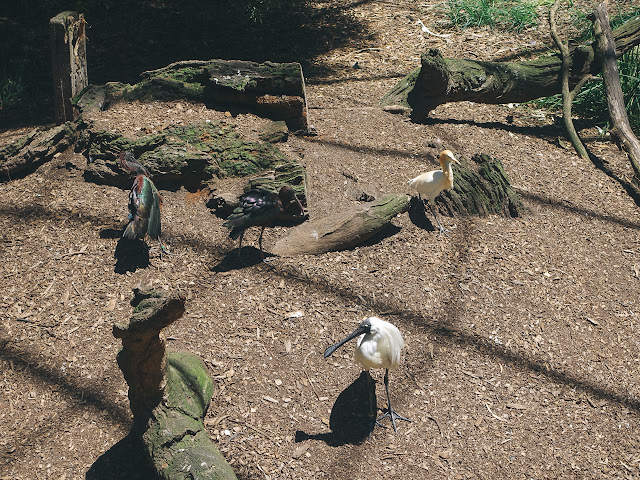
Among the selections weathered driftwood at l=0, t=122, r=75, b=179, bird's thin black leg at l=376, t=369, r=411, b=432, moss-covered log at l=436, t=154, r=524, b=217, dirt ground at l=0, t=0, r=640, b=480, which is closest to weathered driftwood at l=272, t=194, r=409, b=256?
dirt ground at l=0, t=0, r=640, b=480

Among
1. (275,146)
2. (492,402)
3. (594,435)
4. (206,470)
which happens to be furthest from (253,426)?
(275,146)

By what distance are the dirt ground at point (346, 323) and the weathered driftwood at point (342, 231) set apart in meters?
0.10

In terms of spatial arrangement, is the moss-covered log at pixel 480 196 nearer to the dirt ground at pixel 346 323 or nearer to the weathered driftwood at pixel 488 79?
the dirt ground at pixel 346 323

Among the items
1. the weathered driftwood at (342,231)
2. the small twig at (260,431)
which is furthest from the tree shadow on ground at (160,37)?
the small twig at (260,431)

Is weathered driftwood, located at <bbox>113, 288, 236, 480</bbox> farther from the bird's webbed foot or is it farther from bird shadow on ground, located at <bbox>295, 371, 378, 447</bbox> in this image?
the bird's webbed foot

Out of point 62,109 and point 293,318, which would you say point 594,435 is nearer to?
point 293,318

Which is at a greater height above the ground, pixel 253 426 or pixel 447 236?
pixel 447 236

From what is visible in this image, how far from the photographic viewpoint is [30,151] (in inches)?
213

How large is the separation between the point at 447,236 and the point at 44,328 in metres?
3.03

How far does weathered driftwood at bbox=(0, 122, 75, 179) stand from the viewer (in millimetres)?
5414

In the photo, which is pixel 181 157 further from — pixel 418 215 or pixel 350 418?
pixel 350 418

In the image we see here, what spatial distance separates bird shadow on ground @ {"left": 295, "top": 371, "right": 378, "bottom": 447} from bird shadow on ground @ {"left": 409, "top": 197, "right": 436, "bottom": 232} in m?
1.66

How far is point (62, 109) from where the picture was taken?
20.2 feet

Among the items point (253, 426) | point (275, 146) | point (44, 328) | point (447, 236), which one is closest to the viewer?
point (253, 426)
